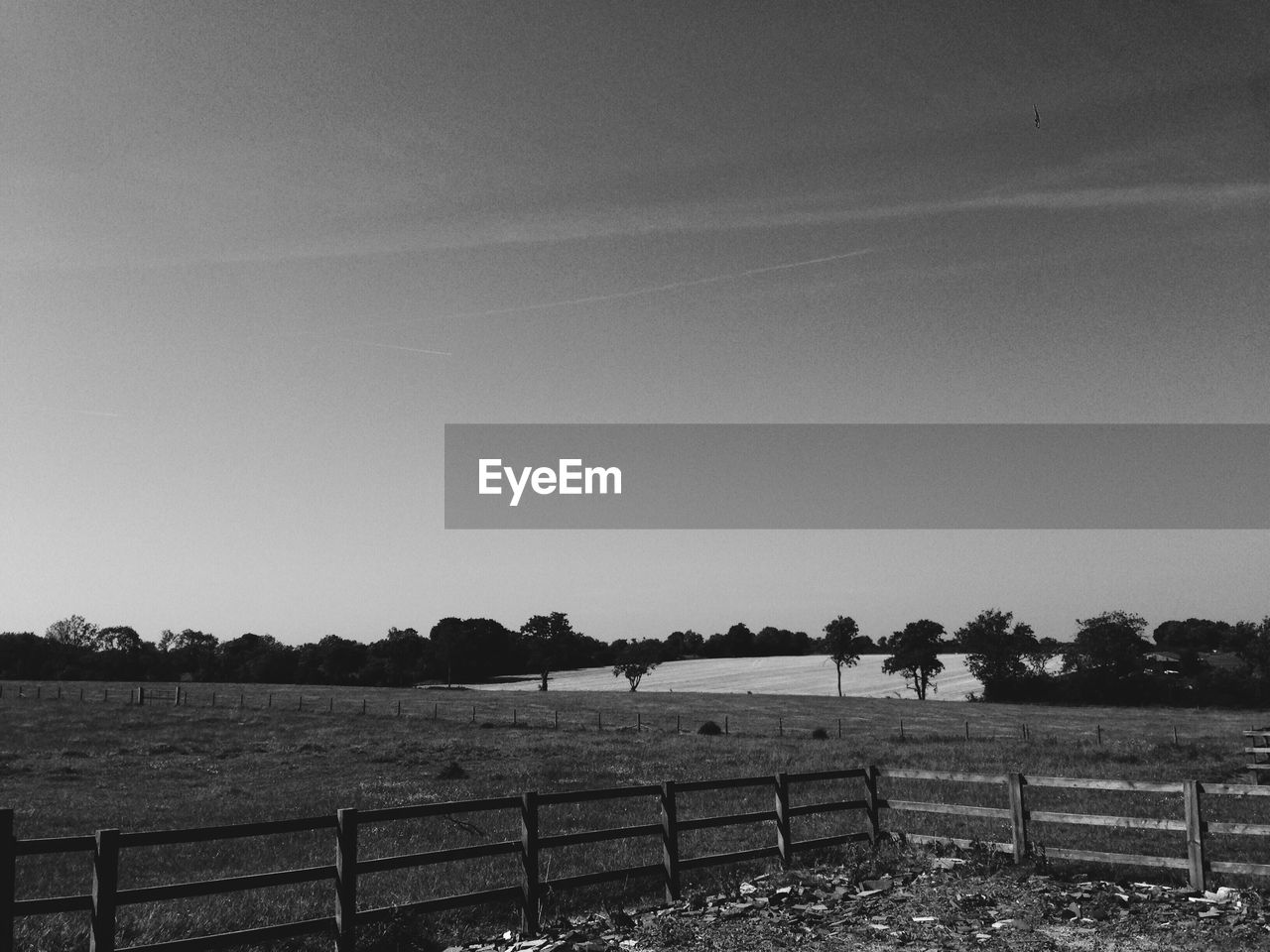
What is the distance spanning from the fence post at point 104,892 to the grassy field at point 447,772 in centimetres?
283

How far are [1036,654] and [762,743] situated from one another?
85227 millimetres

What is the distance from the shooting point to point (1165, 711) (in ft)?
293

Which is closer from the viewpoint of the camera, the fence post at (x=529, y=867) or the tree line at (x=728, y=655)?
the fence post at (x=529, y=867)

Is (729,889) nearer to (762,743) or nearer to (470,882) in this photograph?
(470,882)

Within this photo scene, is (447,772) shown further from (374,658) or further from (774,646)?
(774,646)

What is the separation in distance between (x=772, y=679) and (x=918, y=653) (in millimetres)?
19708

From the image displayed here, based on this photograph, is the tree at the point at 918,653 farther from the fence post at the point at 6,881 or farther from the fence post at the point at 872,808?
the fence post at the point at 6,881

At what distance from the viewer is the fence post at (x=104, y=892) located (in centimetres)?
910

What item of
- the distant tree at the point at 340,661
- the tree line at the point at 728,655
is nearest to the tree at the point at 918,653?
the tree line at the point at 728,655

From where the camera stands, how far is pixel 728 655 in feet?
622

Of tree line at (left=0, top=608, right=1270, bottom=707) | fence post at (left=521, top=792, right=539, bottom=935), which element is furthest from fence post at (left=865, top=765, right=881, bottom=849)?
tree line at (left=0, top=608, right=1270, bottom=707)

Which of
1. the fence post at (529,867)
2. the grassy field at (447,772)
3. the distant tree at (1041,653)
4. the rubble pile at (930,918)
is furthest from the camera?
the distant tree at (1041,653)

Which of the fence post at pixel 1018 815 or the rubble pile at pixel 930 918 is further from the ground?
the fence post at pixel 1018 815

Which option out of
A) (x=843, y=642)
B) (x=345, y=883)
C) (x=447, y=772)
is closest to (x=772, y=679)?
(x=843, y=642)
